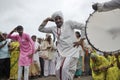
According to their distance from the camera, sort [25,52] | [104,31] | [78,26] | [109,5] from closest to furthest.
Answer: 1. [109,5]
2. [104,31]
3. [78,26]
4. [25,52]

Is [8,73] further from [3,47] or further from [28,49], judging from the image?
[28,49]

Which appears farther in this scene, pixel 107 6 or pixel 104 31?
pixel 104 31

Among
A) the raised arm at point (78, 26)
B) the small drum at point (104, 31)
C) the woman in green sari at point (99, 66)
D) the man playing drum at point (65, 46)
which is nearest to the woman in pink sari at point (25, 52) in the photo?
the woman in green sari at point (99, 66)

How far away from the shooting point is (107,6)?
17.7ft

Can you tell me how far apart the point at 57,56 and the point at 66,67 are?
0.46 meters

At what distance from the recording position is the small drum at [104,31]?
221 inches

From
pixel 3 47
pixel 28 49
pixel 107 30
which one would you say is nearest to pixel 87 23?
pixel 107 30

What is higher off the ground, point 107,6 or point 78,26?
point 107,6

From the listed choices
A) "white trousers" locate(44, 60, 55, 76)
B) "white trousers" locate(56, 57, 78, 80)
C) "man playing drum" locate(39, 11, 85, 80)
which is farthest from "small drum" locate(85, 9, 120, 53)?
"white trousers" locate(44, 60, 55, 76)

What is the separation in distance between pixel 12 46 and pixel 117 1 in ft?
25.5

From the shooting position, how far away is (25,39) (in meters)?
10.2

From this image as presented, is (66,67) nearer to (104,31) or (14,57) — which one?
(104,31)

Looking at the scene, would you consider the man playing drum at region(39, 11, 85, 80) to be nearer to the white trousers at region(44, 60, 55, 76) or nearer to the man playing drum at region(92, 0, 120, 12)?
the man playing drum at region(92, 0, 120, 12)

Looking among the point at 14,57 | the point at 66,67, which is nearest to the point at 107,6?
the point at 66,67
